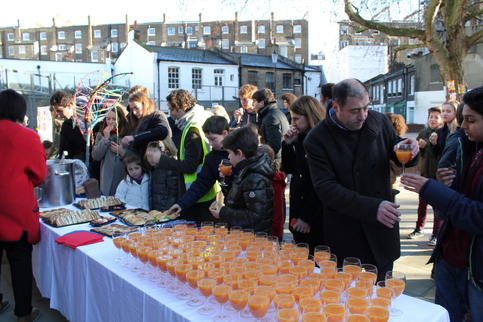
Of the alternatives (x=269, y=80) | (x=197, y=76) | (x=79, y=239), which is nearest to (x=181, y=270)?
(x=79, y=239)

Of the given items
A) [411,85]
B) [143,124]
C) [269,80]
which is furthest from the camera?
[269,80]

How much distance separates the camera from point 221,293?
5.44 feet

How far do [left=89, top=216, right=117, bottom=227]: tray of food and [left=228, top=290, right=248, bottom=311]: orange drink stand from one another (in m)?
1.89

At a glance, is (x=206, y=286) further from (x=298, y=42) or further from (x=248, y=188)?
(x=298, y=42)

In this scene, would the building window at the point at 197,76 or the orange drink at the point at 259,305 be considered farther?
the building window at the point at 197,76

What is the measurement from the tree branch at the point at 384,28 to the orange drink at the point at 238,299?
9833 millimetres

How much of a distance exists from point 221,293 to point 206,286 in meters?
0.11

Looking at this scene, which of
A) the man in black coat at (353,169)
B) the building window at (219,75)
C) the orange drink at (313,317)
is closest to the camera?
the orange drink at (313,317)

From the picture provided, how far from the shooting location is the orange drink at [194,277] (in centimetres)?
184

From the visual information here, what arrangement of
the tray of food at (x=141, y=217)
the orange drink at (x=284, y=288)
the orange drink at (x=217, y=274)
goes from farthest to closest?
the tray of food at (x=141, y=217) < the orange drink at (x=217, y=274) < the orange drink at (x=284, y=288)

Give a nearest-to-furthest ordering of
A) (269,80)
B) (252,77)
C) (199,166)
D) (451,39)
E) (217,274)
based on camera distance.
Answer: (217,274) → (199,166) → (451,39) → (252,77) → (269,80)

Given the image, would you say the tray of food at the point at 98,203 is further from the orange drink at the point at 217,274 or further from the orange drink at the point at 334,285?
the orange drink at the point at 334,285

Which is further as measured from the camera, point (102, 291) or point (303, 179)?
point (303, 179)

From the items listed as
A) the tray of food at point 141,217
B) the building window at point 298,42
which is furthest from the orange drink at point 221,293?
the building window at point 298,42
